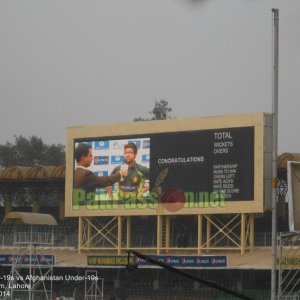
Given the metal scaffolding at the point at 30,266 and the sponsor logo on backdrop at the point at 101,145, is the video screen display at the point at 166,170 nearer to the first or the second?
the sponsor logo on backdrop at the point at 101,145

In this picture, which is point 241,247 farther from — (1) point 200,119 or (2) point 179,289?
(1) point 200,119

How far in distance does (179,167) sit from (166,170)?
73 centimetres

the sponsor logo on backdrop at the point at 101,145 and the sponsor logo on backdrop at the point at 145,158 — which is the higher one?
the sponsor logo on backdrop at the point at 101,145

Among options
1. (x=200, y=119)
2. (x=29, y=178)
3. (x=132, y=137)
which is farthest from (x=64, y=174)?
(x=200, y=119)

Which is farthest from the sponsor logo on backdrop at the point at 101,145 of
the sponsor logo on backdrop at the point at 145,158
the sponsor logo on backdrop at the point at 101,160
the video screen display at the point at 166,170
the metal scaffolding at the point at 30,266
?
the metal scaffolding at the point at 30,266

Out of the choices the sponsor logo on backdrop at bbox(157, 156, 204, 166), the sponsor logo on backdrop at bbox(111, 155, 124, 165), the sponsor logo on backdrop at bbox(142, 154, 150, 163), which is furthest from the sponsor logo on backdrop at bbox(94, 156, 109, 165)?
the sponsor logo on backdrop at bbox(157, 156, 204, 166)

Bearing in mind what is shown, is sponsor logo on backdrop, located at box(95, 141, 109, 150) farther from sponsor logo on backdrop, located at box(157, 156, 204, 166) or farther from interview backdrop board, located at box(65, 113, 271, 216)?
sponsor logo on backdrop, located at box(157, 156, 204, 166)

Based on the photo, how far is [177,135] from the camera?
50250 mm

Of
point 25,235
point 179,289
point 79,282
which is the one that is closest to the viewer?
point 179,289

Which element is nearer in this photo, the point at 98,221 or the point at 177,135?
the point at 177,135

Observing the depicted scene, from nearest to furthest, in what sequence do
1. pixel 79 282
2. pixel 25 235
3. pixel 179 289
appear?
pixel 179 289, pixel 79 282, pixel 25 235

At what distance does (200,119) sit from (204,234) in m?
5.92

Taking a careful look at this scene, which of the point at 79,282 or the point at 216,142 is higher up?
the point at 216,142

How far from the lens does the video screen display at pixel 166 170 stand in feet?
157
